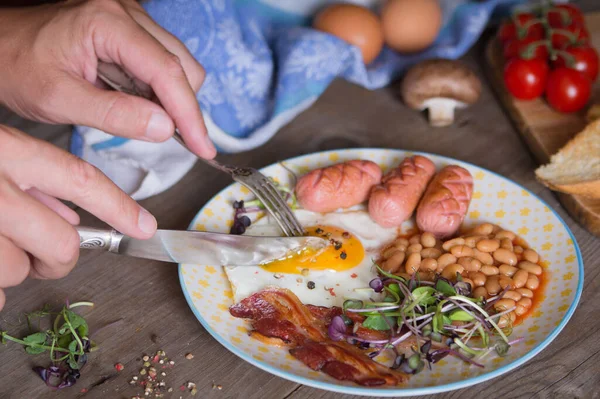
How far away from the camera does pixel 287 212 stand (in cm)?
168

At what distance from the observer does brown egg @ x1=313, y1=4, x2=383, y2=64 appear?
2.38 meters

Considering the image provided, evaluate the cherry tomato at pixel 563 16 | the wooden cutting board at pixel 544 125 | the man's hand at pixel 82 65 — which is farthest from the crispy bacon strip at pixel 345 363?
the cherry tomato at pixel 563 16

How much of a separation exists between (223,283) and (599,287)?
3.07ft

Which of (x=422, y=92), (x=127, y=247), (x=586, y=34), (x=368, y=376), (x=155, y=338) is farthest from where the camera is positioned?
(x=586, y=34)

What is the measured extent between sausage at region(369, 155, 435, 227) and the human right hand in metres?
0.70

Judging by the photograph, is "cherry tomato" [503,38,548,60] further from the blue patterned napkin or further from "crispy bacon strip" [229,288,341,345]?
"crispy bacon strip" [229,288,341,345]

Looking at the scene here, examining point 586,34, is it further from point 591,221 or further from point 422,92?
point 591,221

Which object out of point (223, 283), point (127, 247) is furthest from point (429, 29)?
point (127, 247)

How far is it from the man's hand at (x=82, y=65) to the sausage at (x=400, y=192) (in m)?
0.46

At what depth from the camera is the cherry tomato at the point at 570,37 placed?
2.34 meters

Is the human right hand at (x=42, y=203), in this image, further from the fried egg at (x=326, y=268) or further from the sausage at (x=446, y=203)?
the sausage at (x=446, y=203)

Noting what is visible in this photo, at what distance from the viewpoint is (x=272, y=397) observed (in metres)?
1.37

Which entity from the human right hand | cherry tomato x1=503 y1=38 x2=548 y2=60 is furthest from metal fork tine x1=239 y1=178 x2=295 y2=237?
cherry tomato x1=503 y1=38 x2=548 y2=60

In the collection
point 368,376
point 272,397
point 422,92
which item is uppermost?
point 422,92
